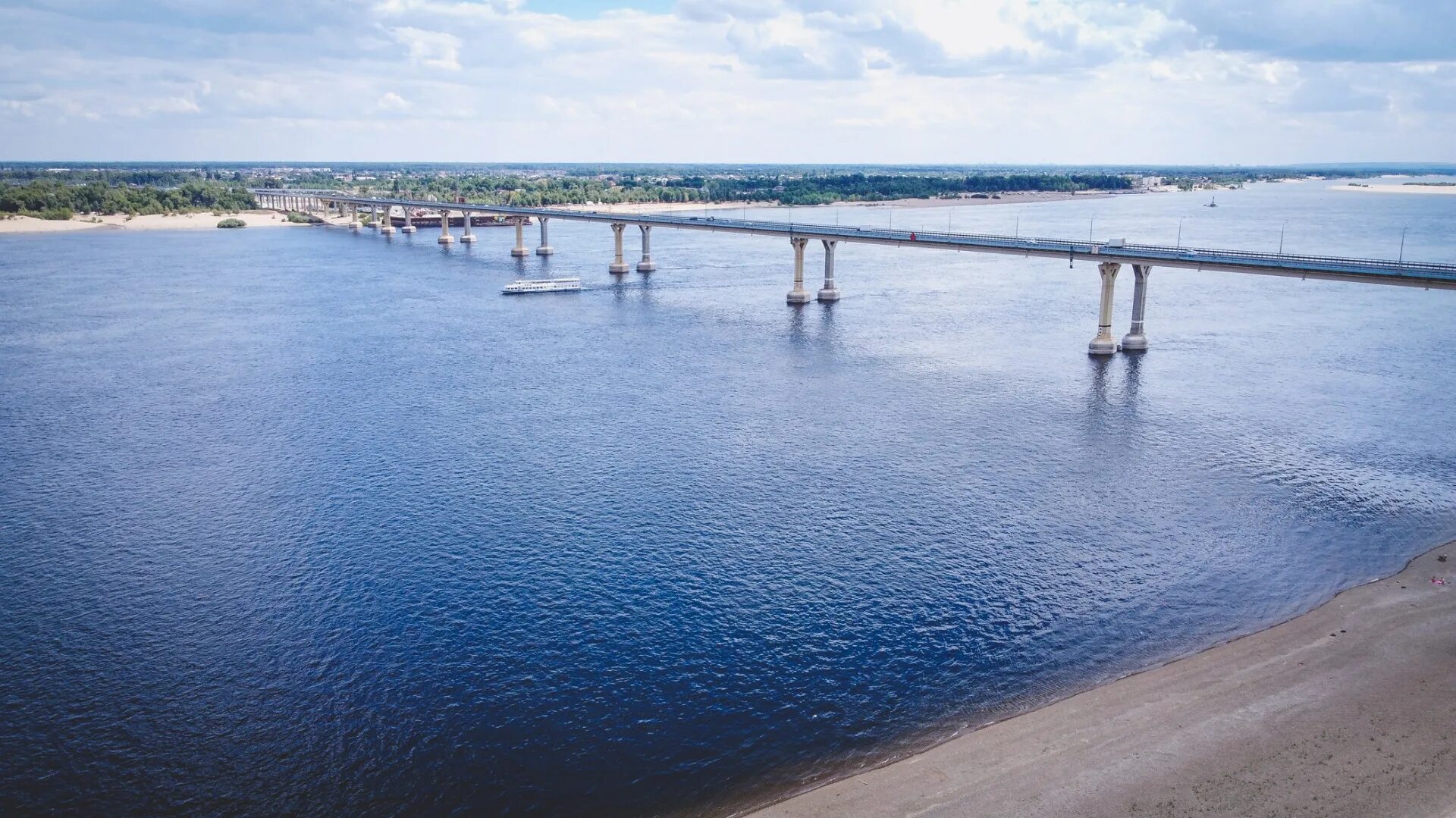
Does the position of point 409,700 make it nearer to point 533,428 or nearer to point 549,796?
point 549,796

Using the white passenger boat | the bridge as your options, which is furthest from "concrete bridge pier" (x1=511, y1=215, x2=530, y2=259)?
the bridge

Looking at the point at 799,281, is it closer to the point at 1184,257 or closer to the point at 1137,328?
the point at 1137,328

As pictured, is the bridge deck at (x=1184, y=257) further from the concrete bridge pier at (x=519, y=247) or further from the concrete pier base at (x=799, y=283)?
the concrete bridge pier at (x=519, y=247)

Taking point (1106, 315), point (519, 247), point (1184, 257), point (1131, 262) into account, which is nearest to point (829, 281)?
point (1106, 315)

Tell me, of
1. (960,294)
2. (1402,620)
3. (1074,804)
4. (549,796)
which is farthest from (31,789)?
(960,294)

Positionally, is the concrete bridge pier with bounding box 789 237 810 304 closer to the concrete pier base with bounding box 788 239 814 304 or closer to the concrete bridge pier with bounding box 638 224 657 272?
the concrete pier base with bounding box 788 239 814 304

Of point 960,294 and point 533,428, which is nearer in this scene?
point 533,428

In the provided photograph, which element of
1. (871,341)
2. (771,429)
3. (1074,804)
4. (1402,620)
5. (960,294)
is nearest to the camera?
(1074,804)
